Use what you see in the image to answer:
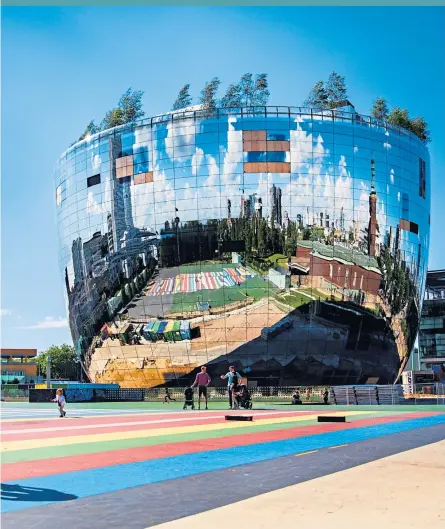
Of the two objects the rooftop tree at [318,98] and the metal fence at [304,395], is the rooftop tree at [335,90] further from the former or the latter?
the metal fence at [304,395]

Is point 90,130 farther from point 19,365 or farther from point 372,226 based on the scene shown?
point 19,365

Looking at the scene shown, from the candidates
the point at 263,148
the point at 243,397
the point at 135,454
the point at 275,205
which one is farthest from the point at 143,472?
the point at 263,148

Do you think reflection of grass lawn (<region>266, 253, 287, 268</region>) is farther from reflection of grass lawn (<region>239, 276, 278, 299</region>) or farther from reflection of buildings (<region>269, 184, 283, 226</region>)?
reflection of buildings (<region>269, 184, 283, 226</region>)

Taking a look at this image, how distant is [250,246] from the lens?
149 ft

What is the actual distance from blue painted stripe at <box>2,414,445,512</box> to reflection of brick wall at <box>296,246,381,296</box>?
111 ft

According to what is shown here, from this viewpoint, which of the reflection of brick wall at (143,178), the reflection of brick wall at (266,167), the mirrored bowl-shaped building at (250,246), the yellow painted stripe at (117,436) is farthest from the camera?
the reflection of brick wall at (143,178)

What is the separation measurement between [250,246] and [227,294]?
371 cm

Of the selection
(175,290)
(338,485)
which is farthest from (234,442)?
(175,290)

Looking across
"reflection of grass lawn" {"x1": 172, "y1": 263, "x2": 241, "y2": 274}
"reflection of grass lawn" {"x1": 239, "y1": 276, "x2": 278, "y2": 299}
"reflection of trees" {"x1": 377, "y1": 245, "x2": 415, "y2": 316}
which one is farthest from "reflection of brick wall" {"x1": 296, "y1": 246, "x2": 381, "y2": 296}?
"reflection of grass lawn" {"x1": 172, "y1": 263, "x2": 241, "y2": 274}

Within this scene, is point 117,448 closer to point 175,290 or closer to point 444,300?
point 175,290

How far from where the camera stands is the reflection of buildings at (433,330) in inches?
4075

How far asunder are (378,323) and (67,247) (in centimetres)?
2536

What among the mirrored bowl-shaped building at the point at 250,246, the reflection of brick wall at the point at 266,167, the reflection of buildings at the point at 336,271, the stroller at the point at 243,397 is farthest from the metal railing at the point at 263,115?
the stroller at the point at 243,397

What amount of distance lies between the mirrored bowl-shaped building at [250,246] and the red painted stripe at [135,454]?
102 ft
